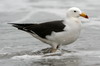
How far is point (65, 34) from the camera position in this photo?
28.7 ft

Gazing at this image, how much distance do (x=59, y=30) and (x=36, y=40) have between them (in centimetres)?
157

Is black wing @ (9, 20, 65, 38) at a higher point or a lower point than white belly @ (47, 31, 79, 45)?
higher

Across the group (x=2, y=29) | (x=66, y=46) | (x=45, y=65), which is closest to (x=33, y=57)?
(x=45, y=65)

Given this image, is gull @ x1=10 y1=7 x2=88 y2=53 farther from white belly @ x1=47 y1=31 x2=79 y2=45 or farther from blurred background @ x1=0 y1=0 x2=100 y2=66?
blurred background @ x1=0 y1=0 x2=100 y2=66

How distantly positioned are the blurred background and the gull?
0.37 m

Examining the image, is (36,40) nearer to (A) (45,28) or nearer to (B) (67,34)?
(A) (45,28)

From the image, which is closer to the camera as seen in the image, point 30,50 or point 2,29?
point 30,50

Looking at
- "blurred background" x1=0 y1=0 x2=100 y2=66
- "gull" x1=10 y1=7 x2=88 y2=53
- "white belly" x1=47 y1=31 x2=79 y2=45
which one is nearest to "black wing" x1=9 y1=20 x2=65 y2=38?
"gull" x1=10 y1=7 x2=88 y2=53

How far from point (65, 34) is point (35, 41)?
5.20 feet

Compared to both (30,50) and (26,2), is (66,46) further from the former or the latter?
(26,2)

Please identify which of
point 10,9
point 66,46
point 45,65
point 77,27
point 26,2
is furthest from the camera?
point 26,2

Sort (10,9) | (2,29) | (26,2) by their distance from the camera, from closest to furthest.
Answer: (2,29)
(10,9)
(26,2)

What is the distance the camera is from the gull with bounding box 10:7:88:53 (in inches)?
345

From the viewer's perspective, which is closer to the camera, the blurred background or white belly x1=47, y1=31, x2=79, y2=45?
the blurred background
